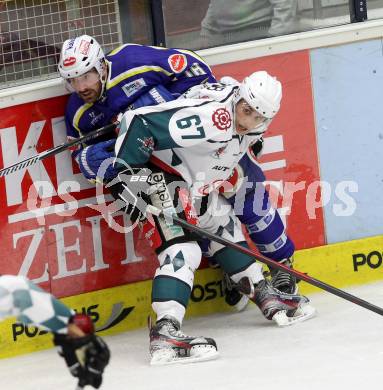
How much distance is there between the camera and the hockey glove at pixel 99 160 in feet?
15.6

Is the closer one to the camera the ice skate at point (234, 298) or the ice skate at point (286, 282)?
the ice skate at point (286, 282)

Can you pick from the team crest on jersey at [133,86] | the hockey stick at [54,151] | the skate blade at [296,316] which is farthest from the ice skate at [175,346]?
the team crest on jersey at [133,86]

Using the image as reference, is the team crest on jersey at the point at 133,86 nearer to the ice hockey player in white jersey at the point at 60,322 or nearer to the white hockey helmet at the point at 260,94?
the white hockey helmet at the point at 260,94

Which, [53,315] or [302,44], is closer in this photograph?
[53,315]

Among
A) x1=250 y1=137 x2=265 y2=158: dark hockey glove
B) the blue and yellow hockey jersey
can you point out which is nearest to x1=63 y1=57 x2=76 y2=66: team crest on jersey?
the blue and yellow hockey jersey

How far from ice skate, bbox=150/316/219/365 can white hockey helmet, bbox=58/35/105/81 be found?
101 centimetres

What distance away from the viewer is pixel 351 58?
5332 millimetres

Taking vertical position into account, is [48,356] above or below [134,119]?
below

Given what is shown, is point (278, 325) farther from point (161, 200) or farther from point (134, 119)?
point (134, 119)

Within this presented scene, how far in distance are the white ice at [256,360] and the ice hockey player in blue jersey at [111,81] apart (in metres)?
0.67

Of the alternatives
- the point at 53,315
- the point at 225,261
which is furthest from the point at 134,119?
the point at 53,315

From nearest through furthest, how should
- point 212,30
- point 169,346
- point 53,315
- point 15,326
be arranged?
point 53,315, point 169,346, point 15,326, point 212,30

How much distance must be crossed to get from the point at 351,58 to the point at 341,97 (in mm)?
175

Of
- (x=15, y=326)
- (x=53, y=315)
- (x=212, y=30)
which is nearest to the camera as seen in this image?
(x=53, y=315)
